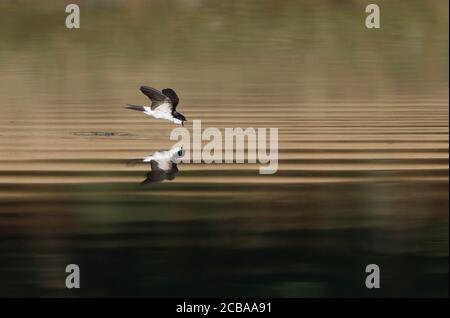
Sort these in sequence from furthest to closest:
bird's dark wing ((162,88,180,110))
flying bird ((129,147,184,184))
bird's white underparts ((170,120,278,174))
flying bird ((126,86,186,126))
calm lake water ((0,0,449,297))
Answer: flying bird ((126,86,186,126))
bird's dark wing ((162,88,180,110))
bird's white underparts ((170,120,278,174))
flying bird ((129,147,184,184))
calm lake water ((0,0,449,297))

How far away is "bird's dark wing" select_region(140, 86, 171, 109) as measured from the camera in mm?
18547

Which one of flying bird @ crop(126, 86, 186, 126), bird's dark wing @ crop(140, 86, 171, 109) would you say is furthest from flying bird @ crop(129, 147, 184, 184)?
bird's dark wing @ crop(140, 86, 171, 109)

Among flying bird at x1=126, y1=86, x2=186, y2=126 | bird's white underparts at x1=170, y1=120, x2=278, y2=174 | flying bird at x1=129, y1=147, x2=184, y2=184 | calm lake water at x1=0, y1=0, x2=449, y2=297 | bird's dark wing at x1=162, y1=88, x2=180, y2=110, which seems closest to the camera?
calm lake water at x1=0, y1=0, x2=449, y2=297

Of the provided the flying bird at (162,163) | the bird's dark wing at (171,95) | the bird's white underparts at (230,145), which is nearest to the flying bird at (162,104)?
the bird's dark wing at (171,95)

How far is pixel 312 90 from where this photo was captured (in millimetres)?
33969

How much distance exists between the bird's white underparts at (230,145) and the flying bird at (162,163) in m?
0.13

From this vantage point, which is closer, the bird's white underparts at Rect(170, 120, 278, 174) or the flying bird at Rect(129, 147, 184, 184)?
the flying bird at Rect(129, 147, 184, 184)

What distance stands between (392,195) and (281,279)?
3696 mm

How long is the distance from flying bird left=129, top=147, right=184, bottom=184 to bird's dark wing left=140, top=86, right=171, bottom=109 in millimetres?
646

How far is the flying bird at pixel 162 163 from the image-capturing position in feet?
51.9

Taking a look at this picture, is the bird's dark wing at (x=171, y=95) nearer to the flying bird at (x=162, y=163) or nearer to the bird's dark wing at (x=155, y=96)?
the bird's dark wing at (x=155, y=96)

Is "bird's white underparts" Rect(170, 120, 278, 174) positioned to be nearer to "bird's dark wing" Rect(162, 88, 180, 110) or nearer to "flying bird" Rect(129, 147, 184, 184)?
"flying bird" Rect(129, 147, 184, 184)
